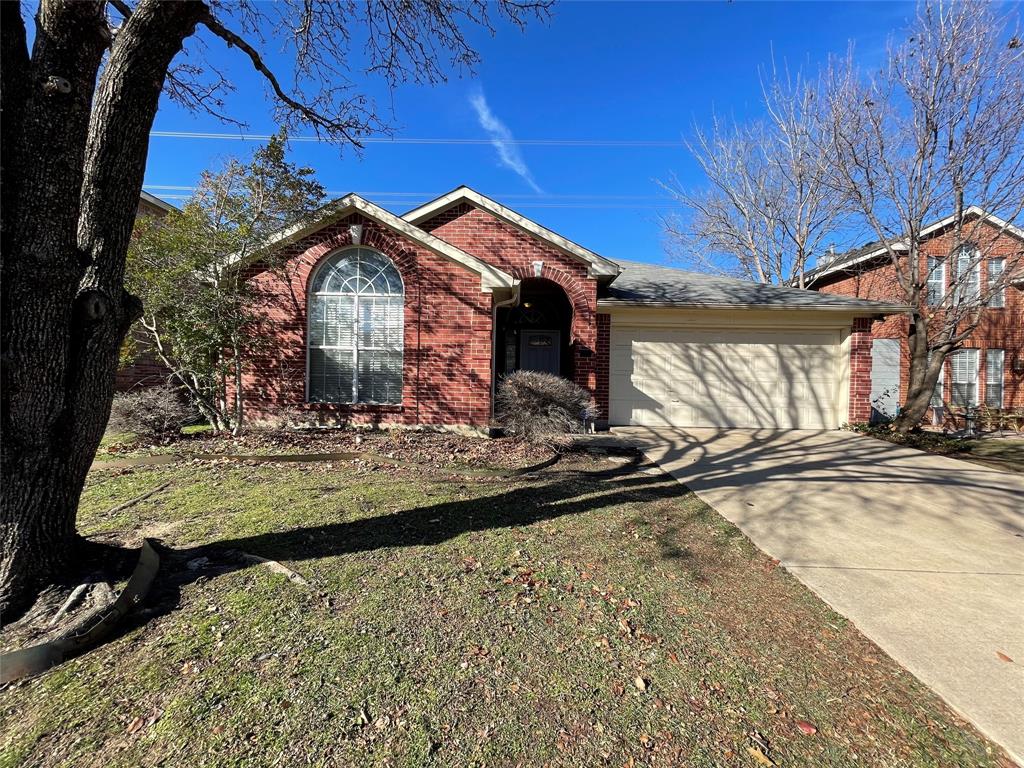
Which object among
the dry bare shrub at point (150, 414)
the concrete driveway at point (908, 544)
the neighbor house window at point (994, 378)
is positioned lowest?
the concrete driveway at point (908, 544)

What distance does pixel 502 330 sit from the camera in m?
13.1

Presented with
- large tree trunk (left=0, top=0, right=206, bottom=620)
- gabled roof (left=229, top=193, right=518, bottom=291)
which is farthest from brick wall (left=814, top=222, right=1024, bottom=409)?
large tree trunk (left=0, top=0, right=206, bottom=620)

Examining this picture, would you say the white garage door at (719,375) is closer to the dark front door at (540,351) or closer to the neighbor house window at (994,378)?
the dark front door at (540,351)

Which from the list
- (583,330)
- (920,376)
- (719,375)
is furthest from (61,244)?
(920,376)

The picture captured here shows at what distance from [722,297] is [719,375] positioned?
1.87 metres

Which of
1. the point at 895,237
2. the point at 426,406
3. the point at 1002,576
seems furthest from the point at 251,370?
the point at 895,237

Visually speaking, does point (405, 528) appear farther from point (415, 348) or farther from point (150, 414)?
point (150, 414)

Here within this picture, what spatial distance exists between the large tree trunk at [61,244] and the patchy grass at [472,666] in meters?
0.84

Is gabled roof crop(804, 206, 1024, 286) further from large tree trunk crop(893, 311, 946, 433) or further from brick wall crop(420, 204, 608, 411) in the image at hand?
brick wall crop(420, 204, 608, 411)

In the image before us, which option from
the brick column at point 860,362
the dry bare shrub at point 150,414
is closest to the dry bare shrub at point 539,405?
the dry bare shrub at point 150,414

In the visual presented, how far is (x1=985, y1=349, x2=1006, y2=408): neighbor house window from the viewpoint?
14977 millimetres

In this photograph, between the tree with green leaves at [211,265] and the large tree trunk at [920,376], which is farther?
the large tree trunk at [920,376]

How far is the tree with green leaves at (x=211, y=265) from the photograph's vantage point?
722cm

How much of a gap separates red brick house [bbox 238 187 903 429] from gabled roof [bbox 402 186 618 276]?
0.03 metres
